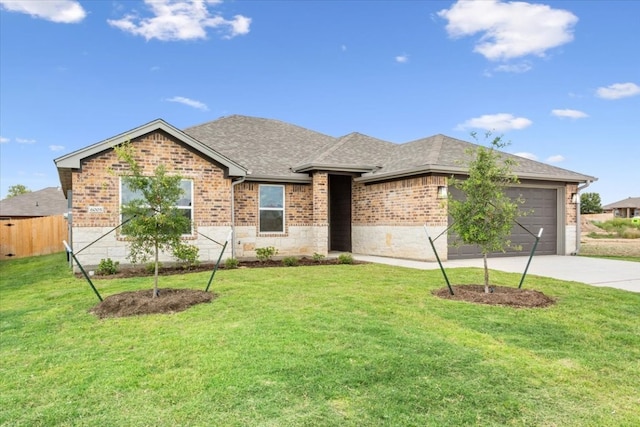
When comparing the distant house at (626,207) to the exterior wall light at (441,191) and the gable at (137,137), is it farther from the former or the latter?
the gable at (137,137)

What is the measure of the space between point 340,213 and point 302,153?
10.1ft

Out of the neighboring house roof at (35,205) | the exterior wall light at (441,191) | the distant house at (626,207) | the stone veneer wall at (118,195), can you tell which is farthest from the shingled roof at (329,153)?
the distant house at (626,207)

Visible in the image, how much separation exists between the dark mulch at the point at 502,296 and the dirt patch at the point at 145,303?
4439 millimetres

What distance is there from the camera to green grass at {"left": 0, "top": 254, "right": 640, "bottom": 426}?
3.32m

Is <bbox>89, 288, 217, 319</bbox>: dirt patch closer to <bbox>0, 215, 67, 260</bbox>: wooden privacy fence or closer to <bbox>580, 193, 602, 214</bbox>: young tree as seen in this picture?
<bbox>0, 215, 67, 260</bbox>: wooden privacy fence

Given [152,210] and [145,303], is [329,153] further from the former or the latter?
[145,303]

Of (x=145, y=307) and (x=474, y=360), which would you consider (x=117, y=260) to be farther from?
(x=474, y=360)

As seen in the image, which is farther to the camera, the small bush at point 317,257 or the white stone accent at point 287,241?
the white stone accent at point 287,241

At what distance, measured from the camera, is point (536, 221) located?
15414mm

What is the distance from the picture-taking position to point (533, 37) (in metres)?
15.7

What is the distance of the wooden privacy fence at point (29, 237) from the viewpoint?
21050mm

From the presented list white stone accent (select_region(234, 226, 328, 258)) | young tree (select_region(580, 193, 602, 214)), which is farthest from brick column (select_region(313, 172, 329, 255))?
young tree (select_region(580, 193, 602, 214))

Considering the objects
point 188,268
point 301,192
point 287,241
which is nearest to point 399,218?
point 301,192

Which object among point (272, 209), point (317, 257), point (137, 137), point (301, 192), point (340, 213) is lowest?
point (317, 257)
